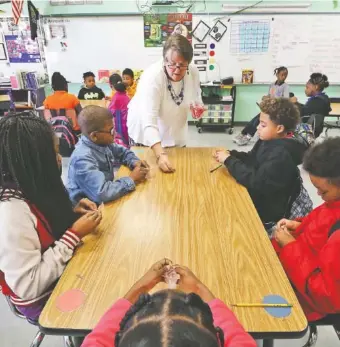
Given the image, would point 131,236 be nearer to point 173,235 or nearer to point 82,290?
point 173,235

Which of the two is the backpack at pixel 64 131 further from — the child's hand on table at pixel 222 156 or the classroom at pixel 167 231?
the child's hand on table at pixel 222 156

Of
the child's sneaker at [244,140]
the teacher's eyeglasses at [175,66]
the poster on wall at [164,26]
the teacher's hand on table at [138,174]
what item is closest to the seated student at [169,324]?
the teacher's hand on table at [138,174]

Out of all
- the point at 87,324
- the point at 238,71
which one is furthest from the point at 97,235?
the point at 238,71

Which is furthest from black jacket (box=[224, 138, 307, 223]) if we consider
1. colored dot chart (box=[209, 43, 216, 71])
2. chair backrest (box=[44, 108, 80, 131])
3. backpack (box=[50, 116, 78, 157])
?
colored dot chart (box=[209, 43, 216, 71])

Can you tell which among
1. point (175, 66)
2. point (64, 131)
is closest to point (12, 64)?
point (64, 131)

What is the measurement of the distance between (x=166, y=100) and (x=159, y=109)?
7 cm

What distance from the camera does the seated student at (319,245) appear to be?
37.0 inches

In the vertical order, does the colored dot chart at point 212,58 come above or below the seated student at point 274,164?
above

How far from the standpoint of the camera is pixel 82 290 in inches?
33.3

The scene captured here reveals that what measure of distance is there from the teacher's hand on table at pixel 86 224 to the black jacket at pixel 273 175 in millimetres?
760

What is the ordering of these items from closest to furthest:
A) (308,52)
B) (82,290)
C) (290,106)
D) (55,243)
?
(82,290), (55,243), (290,106), (308,52)

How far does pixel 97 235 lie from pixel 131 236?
0.41 feet

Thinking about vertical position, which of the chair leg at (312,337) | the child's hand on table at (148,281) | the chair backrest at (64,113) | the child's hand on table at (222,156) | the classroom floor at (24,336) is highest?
the child's hand on table at (222,156)

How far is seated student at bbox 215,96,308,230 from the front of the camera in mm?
1445
